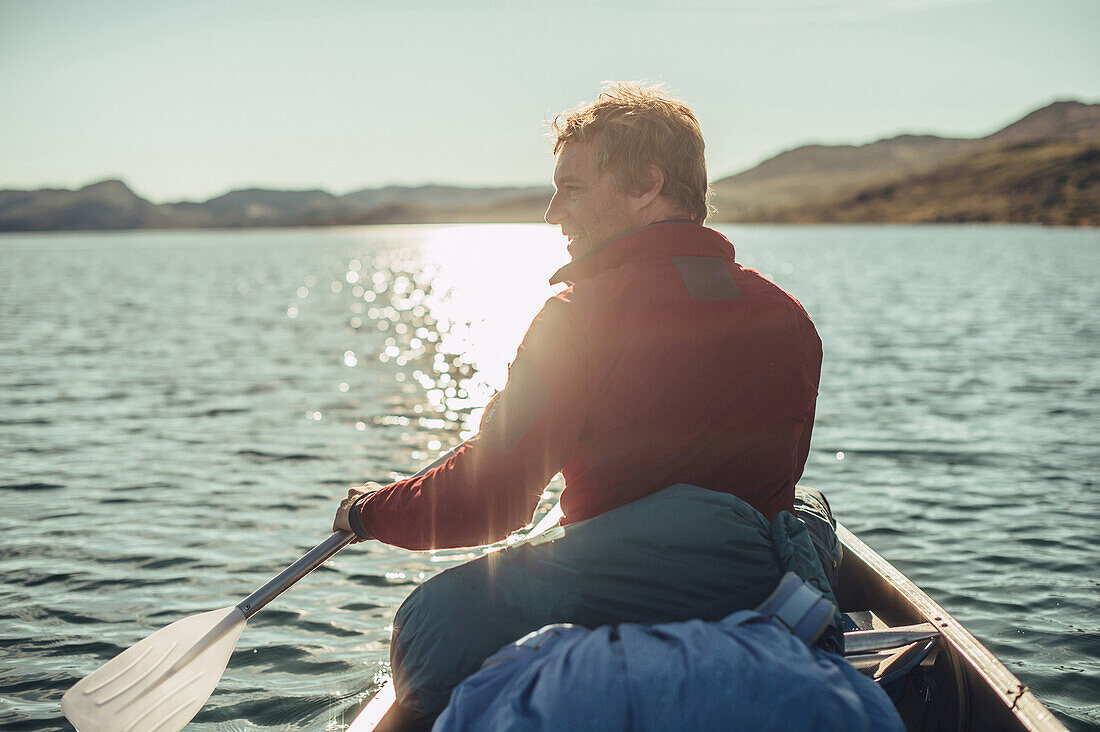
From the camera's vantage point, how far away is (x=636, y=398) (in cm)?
267

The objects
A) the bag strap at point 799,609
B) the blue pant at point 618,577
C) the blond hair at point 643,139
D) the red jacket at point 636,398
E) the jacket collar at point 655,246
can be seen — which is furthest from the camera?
the blond hair at point 643,139

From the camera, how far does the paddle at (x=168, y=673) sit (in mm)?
4031

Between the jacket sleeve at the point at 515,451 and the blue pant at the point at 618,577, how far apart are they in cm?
15

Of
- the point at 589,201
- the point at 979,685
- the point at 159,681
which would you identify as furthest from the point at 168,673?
the point at 979,685

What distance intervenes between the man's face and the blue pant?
1.01 meters

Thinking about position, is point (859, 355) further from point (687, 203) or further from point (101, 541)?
point (687, 203)

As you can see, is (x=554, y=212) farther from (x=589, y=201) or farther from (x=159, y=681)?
(x=159, y=681)

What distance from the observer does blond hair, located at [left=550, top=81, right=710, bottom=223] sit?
3025 mm

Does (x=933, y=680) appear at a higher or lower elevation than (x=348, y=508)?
lower

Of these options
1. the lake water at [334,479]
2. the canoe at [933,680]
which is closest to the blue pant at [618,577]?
the canoe at [933,680]

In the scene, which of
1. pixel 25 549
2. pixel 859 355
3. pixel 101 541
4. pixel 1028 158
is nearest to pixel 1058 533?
pixel 101 541

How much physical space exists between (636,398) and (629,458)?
22 centimetres

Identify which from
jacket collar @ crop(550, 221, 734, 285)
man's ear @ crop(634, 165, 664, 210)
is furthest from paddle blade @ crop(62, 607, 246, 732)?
man's ear @ crop(634, 165, 664, 210)

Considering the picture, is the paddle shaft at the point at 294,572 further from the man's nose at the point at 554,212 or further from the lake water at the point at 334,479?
the man's nose at the point at 554,212
